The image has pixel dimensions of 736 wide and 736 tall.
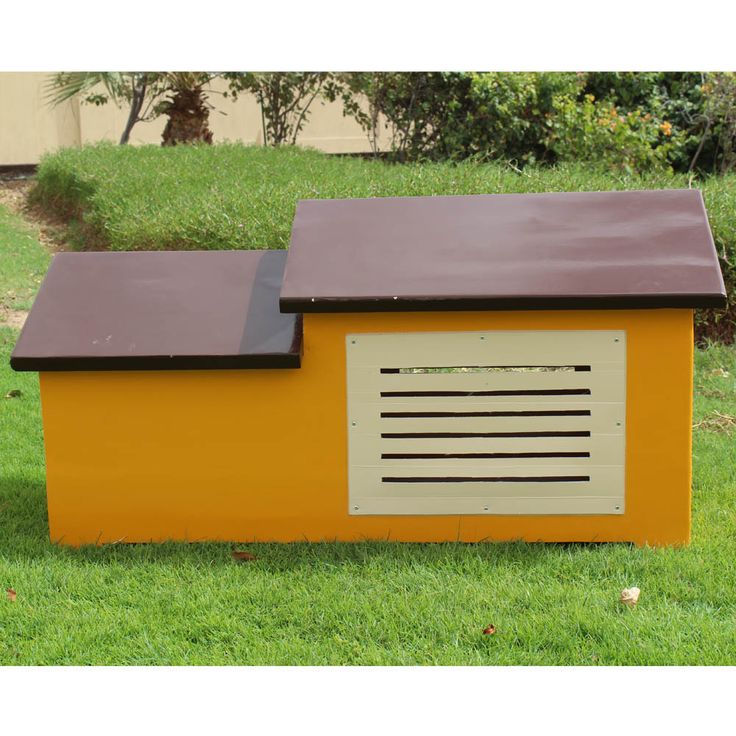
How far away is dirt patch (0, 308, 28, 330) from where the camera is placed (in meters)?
7.56

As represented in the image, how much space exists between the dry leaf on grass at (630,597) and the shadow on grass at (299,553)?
0.36 meters

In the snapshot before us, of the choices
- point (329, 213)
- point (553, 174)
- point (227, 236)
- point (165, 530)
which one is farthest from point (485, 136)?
point (165, 530)

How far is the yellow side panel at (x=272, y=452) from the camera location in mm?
3594

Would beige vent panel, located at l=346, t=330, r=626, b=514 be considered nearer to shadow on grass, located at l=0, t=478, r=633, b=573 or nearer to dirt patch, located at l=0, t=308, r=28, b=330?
shadow on grass, located at l=0, t=478, r=633, b=573

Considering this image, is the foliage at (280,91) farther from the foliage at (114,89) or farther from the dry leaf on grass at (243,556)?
the dry leaf on grass at (243,556)

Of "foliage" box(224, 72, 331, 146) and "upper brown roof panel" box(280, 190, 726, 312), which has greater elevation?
"upper brown roof panel" box(280, 190, 726, 312)

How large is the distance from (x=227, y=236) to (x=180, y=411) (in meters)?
3.71

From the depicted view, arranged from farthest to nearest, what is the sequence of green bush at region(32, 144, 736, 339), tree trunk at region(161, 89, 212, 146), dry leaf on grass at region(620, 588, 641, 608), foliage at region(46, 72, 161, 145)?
tree trunk at region(161, 89, 212, 146) < foliage at region(46, 72, 161, 145) < green bush at region(32, 144, 736, 339) < dry leaf on grass at region(620, 588, 641, 608)

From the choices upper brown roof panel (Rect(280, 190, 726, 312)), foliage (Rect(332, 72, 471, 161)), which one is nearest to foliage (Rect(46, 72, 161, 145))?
foliage (Rect(332, 72, 471, 161))

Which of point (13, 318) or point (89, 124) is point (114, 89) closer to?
point (89, 124)

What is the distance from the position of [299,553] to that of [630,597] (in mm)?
1186

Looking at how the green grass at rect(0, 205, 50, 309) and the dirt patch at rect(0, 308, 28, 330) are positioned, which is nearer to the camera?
the dirt patch at rect(0, 308, 28, 330)

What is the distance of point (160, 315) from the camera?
3.79 metres

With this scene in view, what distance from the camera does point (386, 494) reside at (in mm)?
3703
